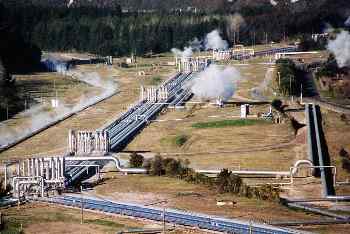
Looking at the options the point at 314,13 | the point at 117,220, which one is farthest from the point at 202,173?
the point at 314,13

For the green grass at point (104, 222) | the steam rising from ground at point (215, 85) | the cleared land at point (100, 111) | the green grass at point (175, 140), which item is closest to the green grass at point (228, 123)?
the green grass at point (175, 140)

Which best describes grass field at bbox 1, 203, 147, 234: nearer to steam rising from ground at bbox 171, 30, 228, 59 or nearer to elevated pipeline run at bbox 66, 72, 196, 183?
elevated pipeline run at bbox 66, 72, 196, 183

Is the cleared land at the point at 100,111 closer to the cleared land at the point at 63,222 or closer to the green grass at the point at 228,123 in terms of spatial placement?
the green grass at the point at 228,123

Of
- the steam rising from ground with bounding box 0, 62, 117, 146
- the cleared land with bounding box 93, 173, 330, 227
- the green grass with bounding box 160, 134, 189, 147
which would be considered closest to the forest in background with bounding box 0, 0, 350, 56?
the steam rising from ground with bounding box 0, 62, 117, 146

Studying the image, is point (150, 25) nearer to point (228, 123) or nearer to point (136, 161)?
point (228, 123)

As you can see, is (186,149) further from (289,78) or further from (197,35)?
(197,35)
